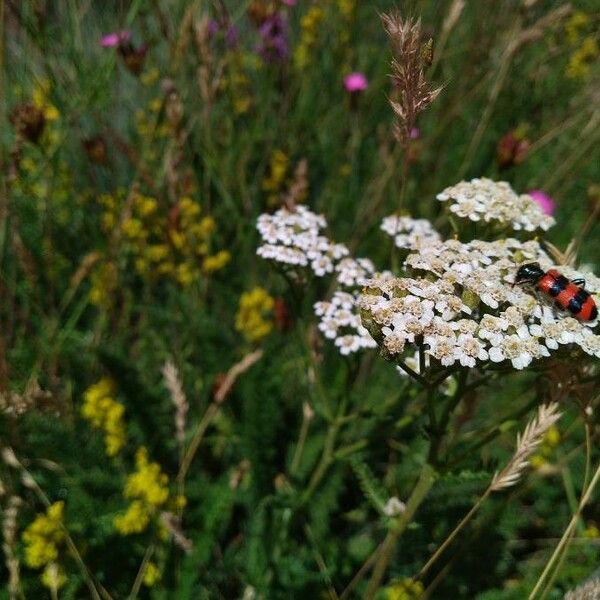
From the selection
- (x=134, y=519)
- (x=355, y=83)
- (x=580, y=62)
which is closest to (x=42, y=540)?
(x=134, y=519)

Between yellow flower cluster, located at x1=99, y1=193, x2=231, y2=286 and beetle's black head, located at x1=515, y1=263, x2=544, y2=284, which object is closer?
beetle's black head, located at x1=515, y1=263, x2=544, y2=284

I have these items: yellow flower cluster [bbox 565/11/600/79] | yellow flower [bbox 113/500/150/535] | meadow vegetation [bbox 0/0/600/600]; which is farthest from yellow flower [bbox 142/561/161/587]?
yellow flower cluster [bbox 565/11/600/79]

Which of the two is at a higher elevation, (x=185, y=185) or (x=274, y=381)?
(x=185, y=185)

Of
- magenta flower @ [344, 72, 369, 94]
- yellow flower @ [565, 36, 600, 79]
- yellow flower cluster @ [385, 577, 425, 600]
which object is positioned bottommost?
yellow flower cluster @ [385, 577, 425, 600]

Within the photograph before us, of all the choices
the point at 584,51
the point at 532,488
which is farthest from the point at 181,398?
the point at 584,51

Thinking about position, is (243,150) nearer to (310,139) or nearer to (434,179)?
(310,139)

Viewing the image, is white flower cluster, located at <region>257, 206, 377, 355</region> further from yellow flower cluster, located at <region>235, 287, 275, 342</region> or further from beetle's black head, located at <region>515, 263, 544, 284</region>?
yellow flower cluster, located at <region>235, 287, 275, 342</region>

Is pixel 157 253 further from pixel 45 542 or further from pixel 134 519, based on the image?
pixel 45 542
